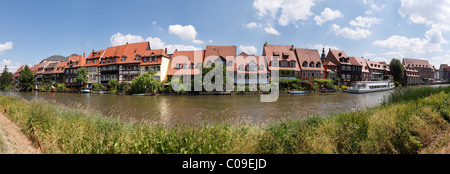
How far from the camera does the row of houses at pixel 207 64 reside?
4097 centimetres

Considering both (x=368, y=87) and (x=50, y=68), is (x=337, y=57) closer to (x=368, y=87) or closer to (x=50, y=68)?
(x=368, y=87)

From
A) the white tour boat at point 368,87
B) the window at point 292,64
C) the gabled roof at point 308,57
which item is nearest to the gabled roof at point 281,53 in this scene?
the window at point 292,64

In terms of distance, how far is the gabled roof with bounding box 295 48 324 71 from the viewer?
152 ft

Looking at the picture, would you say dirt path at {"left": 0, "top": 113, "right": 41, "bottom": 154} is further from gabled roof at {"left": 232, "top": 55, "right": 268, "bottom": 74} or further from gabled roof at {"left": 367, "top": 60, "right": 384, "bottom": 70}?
gabled roof at {"left": 367, "top": 60, "right": 384, "bottom": 70}

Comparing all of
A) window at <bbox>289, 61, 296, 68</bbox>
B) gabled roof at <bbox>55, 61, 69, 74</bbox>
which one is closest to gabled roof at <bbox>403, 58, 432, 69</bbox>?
window at <bbox>289, 61, 296, 68</bbox>

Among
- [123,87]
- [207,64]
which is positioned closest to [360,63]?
[207,64]

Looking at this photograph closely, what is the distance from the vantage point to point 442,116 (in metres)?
7.01

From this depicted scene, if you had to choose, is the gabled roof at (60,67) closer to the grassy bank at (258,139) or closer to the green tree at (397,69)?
the grassy bank at (258,139)

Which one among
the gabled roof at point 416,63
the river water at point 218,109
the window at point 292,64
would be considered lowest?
the river water at point 218,109
